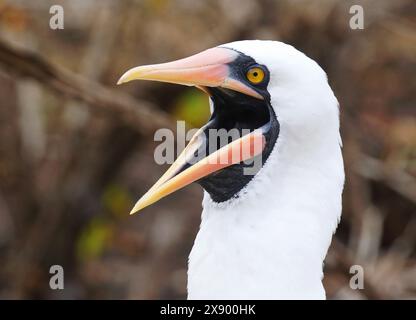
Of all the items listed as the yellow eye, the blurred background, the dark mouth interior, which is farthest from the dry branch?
the yellow eye

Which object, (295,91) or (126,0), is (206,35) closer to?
(126,0)

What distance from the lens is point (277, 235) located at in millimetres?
3887

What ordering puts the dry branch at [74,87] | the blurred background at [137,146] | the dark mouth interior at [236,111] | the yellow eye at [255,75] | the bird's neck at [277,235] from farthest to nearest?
the blurred background at [137,146] < the dry branch at [74,87] < the dark mouth interior at [236,111] < the yellow eye at [255,75] < the bird's neck at [277,235]

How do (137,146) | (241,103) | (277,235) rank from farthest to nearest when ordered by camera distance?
(137,146) < (241,103) < (277,235)

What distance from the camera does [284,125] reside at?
396 cm

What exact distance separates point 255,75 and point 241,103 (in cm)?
18

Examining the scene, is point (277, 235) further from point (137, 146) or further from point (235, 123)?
point (137, 146)

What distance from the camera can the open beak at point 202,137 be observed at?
3.97m

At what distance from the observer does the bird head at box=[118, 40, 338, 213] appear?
3.94 metres

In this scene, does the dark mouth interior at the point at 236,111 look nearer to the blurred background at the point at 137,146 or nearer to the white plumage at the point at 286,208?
the white plumage at the point at 286,208

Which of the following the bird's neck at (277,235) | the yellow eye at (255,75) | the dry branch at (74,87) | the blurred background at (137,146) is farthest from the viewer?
the blurred background at (137,146)

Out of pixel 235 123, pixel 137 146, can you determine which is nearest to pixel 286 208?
pixel 235 123

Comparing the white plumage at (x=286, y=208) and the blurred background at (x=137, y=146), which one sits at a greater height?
the blurred background at (x=137, y=146)

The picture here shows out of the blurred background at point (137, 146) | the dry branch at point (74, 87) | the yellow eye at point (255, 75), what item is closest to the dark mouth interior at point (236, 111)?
the yellow eye at point (255, 75)
